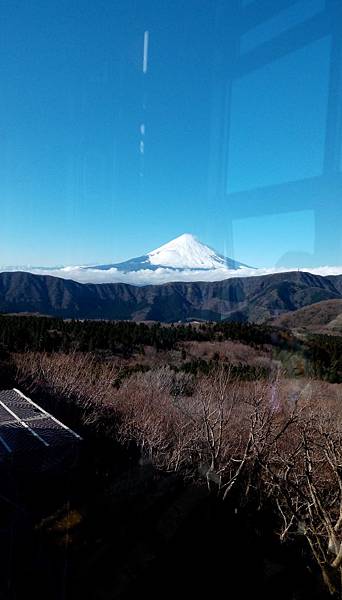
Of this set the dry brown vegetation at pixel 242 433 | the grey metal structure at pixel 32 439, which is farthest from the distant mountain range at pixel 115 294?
the grey metal structure at pixel 32 439

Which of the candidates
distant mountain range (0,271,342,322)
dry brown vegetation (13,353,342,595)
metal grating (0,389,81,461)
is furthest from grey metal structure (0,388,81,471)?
distant mountain range (0,271,342,322)

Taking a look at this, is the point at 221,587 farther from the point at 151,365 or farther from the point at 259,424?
the point at 151,365

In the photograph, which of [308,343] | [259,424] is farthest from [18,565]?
[308,343]

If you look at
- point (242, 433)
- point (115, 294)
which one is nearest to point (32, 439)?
point (242, 433)

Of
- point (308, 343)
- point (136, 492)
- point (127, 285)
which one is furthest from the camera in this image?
point (127, 285)

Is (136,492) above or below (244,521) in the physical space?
above

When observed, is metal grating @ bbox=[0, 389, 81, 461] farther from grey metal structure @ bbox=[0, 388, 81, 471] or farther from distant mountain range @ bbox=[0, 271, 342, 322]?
distant mountain range @ bbox=[0, 271, 342, 322]

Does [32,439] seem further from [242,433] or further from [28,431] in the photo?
[242,433]

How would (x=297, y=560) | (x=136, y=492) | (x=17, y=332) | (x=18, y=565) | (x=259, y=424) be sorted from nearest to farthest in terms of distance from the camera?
(x=18, y=565)
(x=136, y=492)
(x=297, y=560)
(x=259, y=424)
(x=17, y=332)
